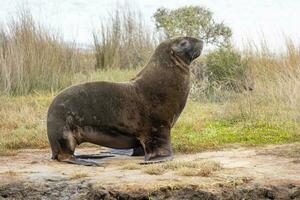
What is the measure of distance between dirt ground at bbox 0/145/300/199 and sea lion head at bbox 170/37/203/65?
3.87ft

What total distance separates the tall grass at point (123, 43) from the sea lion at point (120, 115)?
25.8ft

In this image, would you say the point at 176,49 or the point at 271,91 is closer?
the point at 176,49

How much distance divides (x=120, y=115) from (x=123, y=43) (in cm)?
890

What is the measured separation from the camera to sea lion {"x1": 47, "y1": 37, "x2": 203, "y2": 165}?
6.60 metres

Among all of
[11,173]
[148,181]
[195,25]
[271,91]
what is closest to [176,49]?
[148,181]

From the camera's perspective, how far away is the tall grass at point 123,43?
1495 centimetres

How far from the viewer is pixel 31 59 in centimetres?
1279

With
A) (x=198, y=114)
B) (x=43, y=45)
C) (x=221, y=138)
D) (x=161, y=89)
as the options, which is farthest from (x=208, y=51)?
(x=161, y=89)

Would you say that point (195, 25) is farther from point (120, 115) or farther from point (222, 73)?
point (120, 115)

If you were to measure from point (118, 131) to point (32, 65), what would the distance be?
6.42 meters

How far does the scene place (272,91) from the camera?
10.8m

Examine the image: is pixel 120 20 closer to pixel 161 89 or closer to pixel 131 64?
pixel 131 64

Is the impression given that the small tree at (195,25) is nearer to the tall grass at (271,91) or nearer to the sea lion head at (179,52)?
the tall grass at (271,91)

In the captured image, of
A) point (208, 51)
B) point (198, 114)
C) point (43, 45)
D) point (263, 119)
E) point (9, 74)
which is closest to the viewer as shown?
point (263, 119)
